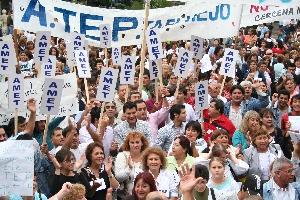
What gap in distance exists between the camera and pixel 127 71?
446 inches

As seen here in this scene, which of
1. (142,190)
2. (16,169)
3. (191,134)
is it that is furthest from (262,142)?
(16,169)

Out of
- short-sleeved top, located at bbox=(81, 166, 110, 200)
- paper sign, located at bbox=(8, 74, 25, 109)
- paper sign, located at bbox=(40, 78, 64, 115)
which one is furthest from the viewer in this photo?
paper sign, located at bbox=(40, 78, 64, 115)

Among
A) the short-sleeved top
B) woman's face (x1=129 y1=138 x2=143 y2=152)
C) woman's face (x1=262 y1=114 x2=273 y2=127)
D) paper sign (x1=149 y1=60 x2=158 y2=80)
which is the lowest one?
the short-sleeved top

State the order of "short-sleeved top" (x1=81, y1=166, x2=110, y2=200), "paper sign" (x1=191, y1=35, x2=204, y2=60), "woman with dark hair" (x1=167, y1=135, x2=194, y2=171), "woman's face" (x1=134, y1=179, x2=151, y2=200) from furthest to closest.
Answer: "paper sign" (x1=191, y1=35, x2=204, y2=60), "woman with dark hair" (x1=167, y1=135, x2=194, y2=171), "short-sleeved top" (x1=81, y1=166, x2=110, y2=200), "woman's face" (x1=134, y1=179, x2=151, y2=200)

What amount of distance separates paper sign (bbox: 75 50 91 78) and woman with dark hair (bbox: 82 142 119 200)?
3683 mm

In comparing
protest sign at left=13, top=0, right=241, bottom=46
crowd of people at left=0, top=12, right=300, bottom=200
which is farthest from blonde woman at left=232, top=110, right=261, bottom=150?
protest sign at left=13, top=0, right=241, bottom=46

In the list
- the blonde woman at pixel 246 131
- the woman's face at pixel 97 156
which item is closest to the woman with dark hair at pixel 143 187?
the woman's face at pixel 97 156

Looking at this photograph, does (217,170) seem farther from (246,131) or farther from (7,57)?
(7,57)

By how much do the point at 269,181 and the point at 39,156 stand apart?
2.26 m

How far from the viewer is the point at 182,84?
12289 mm

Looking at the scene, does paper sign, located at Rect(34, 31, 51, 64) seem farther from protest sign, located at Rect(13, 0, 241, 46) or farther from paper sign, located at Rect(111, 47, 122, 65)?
paper sign, located at Rect(111, 47, 122, 65)

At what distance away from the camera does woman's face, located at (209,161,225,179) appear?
747 centimetres

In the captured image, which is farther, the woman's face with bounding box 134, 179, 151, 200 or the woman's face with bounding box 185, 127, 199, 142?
the woman's face with bounding box 185, 127, 199, 142

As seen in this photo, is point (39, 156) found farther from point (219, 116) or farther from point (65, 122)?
point (219, 116)
